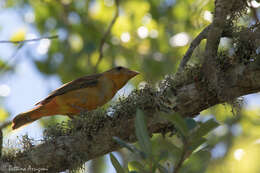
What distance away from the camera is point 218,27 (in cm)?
319

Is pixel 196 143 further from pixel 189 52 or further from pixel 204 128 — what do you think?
pixel 189 52

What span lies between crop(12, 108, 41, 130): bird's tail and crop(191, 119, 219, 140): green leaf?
2.92m

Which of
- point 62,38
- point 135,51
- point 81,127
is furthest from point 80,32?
point 81,127

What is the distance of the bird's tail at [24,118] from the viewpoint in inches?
177

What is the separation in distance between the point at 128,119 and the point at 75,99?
172 centimetres

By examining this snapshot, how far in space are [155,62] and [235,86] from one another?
493cm

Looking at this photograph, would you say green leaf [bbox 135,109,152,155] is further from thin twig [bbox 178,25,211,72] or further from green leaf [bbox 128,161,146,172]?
thin twig [bbox 178,25,211,72]

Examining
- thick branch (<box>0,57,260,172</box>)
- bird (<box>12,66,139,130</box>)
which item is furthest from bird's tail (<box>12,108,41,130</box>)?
→ thick branch (<box>0,57,260,172</box>)

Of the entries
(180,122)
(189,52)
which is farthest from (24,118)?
(180,122)

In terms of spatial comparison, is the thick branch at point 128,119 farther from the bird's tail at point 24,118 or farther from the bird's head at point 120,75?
the bird's head at point 120,75

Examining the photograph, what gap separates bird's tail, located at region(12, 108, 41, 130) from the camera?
4.48 metres

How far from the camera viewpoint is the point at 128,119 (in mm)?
3277

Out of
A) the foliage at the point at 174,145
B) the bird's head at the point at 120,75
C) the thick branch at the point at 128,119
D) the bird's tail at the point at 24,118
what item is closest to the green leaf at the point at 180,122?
the foliage at the point at 174,145

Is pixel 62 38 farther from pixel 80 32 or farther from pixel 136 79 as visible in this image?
pixel 136 79
